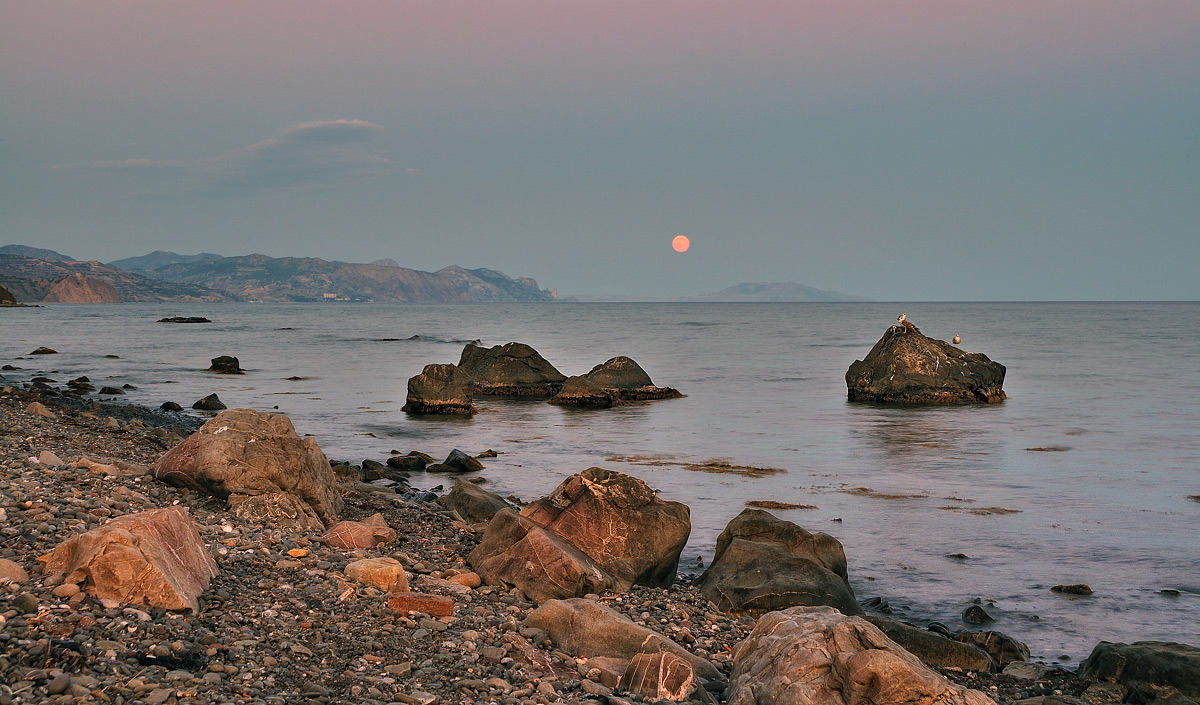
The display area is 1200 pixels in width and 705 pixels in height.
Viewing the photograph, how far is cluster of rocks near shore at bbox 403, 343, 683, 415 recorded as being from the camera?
28781mm

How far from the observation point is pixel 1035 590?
10.6 metres

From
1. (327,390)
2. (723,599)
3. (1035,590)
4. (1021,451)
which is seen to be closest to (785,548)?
(723,599)

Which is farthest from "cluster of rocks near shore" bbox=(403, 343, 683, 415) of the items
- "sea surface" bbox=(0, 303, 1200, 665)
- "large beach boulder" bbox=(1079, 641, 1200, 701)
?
"large beach boulder" bbox=(1079, 641, 1200, 701)

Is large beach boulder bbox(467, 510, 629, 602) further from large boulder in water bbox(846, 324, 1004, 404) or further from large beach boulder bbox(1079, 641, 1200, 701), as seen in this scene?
large boulder in water bbox(846, 324, 1004, 404)

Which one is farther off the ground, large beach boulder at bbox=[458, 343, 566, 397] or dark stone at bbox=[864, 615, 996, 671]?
large beach boulder at bbox=[458, 343, 566, 397]

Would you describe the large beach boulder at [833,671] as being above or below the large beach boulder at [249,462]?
below

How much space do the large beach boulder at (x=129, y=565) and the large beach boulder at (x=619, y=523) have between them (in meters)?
4.62

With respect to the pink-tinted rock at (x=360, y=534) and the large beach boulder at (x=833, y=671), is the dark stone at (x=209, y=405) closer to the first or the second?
the pink-tinted rock at (x=360, y=534)

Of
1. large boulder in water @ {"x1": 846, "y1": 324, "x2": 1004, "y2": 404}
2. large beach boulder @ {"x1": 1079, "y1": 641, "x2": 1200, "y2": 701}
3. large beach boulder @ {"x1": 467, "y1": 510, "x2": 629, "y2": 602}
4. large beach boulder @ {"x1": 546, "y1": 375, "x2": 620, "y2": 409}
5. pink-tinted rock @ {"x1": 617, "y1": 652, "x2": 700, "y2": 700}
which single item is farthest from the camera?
large boulder in water @ {"x1": 846, "y1": 324, "x2": 1004, "y2": 404}

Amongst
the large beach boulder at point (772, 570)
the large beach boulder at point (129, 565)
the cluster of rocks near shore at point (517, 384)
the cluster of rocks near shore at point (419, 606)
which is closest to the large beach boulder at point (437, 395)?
the cluster of rocks near shore at point (517, 384)

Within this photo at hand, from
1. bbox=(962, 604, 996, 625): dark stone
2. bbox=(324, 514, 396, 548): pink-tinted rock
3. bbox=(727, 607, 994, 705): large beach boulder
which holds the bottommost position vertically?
bbox=(962, 604, 996, 625): dark stone

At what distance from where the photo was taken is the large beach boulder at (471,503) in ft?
42.2

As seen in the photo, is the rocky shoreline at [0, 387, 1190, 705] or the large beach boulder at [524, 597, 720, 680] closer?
the rocky shoreline at [0, 387, 1190, 705]

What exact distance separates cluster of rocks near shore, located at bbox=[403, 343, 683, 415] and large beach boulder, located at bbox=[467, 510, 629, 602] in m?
19.2
